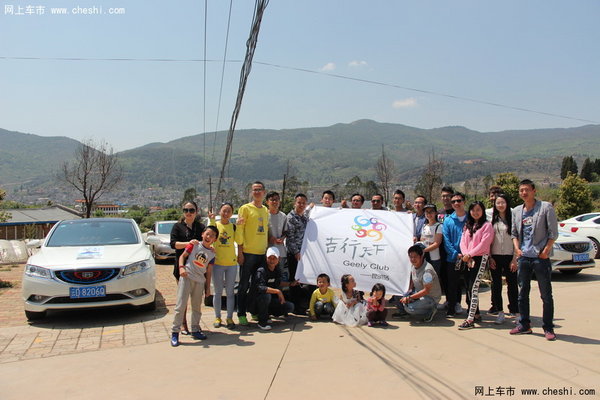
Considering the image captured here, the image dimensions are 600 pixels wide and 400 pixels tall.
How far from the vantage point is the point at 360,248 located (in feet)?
20.4

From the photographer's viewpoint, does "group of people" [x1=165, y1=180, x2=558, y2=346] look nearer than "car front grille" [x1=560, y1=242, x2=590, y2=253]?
Yes

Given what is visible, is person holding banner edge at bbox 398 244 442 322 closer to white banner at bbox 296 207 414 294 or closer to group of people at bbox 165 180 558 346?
group of people at bbox 165 180 558 346

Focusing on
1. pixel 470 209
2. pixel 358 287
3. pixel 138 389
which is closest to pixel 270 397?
pixel 138 389

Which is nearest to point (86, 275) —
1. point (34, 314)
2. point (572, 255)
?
point (34, 314)

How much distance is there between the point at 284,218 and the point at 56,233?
369 cm

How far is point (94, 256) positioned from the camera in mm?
6137

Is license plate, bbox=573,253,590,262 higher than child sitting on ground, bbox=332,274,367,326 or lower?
higher

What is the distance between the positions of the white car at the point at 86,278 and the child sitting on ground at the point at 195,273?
116cm

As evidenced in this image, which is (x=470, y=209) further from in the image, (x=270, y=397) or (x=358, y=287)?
(x=270, y=397)

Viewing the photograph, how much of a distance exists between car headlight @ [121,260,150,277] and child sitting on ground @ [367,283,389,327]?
10.2ft

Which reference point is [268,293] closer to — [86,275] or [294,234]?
[294,234]

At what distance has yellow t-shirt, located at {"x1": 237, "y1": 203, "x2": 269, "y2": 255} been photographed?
227 inches

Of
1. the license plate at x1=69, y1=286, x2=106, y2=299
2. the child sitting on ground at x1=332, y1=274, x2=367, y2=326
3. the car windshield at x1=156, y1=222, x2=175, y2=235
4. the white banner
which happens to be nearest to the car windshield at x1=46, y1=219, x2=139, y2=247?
the license plate at x1=69, y1=286, x2=106, y2=299

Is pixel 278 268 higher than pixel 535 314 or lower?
higher
